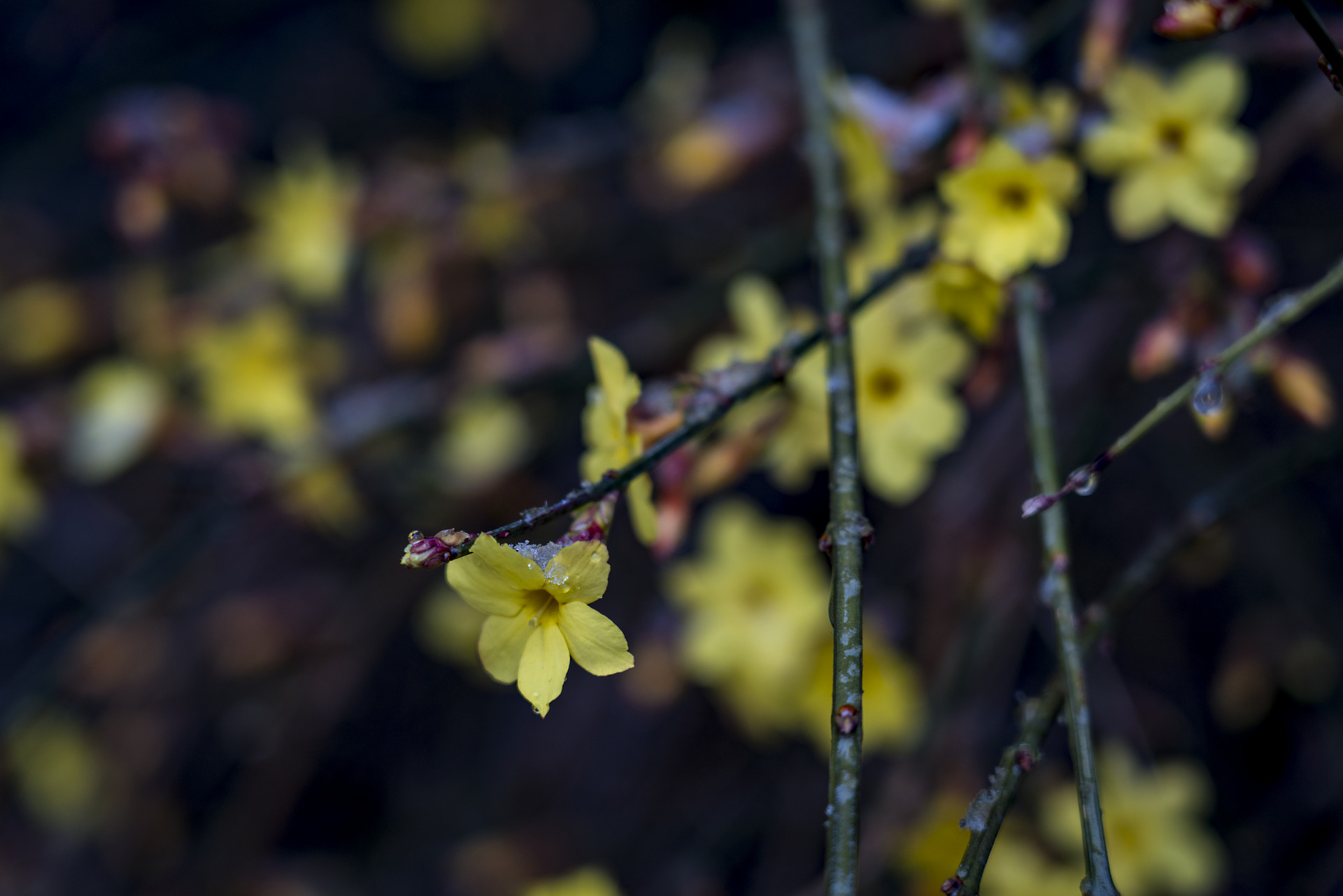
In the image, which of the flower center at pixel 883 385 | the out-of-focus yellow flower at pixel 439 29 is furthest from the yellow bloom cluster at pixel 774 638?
the out-of-focus yellow flower at pixel 439 29

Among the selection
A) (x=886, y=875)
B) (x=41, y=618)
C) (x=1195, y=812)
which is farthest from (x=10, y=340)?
(x=1195, y=812)

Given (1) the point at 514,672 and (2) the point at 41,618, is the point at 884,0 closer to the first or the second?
(1) the point at 514,672

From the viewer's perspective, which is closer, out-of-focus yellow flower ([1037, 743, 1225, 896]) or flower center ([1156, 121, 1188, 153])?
flower center ([1156, 121, 1188, 153])

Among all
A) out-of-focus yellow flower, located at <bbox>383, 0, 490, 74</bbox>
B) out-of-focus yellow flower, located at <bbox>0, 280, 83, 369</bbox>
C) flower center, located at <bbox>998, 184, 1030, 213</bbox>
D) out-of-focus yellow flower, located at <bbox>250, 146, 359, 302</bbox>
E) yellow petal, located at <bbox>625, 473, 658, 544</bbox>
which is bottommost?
yellow petal, located at <bbox>625, 473, 658, 544</bbox>

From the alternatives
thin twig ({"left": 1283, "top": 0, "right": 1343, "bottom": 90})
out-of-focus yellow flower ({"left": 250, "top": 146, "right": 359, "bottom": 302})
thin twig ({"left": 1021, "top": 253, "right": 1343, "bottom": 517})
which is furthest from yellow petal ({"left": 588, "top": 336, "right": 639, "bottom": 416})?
out-of-focus yellow flower ({"left": 250, "top": 146, "right": 359, "bottom": 302})

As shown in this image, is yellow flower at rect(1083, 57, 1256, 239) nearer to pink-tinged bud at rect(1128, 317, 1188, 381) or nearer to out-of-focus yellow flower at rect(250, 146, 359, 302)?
pink-tinged bud at rect(1128, 317, 1188, 381)

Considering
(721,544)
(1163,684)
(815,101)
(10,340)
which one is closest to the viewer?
(815,101)

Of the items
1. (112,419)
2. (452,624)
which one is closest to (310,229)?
(112,419)

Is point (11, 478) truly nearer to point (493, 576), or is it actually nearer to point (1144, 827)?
point (493, 576)
